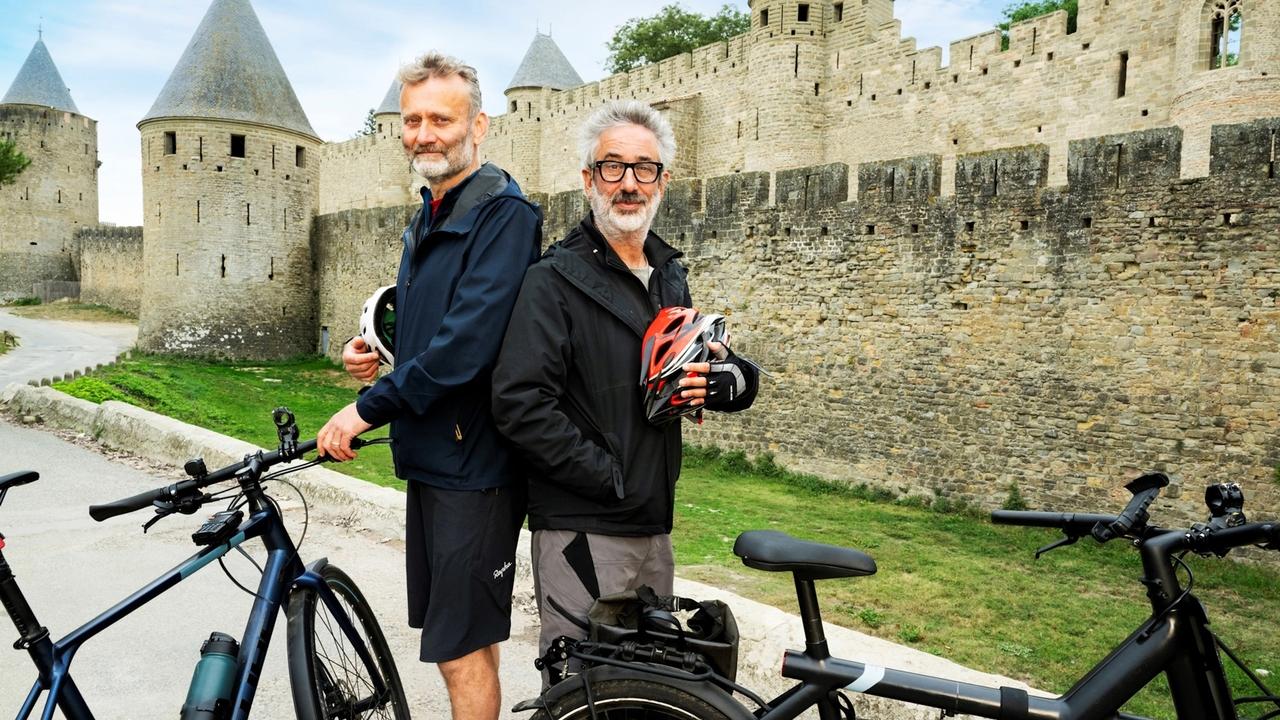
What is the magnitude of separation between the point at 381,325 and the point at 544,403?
83cm

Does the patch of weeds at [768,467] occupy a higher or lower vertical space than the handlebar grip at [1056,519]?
lower

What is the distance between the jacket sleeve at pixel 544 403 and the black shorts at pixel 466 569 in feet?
0.76

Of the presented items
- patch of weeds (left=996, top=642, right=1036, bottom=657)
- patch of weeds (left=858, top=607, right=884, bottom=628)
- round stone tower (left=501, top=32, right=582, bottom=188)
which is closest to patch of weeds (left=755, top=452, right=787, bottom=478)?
patch of weeds (left=858, top=607, right=884, bottom=628)

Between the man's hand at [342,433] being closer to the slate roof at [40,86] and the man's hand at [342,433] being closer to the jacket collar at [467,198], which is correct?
the jacket collar at [467,198]

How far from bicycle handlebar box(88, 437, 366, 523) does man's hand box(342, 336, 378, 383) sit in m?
0.33

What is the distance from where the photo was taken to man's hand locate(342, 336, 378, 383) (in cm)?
273

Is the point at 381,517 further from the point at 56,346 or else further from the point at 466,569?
the point at 56,346

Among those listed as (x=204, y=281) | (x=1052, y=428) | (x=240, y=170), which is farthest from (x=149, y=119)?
(x=1052, y=428)

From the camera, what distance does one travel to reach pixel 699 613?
208 centimetres

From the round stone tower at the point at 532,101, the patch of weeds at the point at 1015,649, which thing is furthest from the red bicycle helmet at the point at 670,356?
the round stone tower at the point at 532,101

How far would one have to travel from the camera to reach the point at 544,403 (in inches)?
88.4

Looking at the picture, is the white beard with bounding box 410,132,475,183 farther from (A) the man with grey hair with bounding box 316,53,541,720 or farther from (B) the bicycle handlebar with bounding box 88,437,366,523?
(B) the bicycle handlebar with bounding box 88,437,366,523

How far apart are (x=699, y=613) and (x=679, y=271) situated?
1.09 m

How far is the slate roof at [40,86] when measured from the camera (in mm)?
35531
